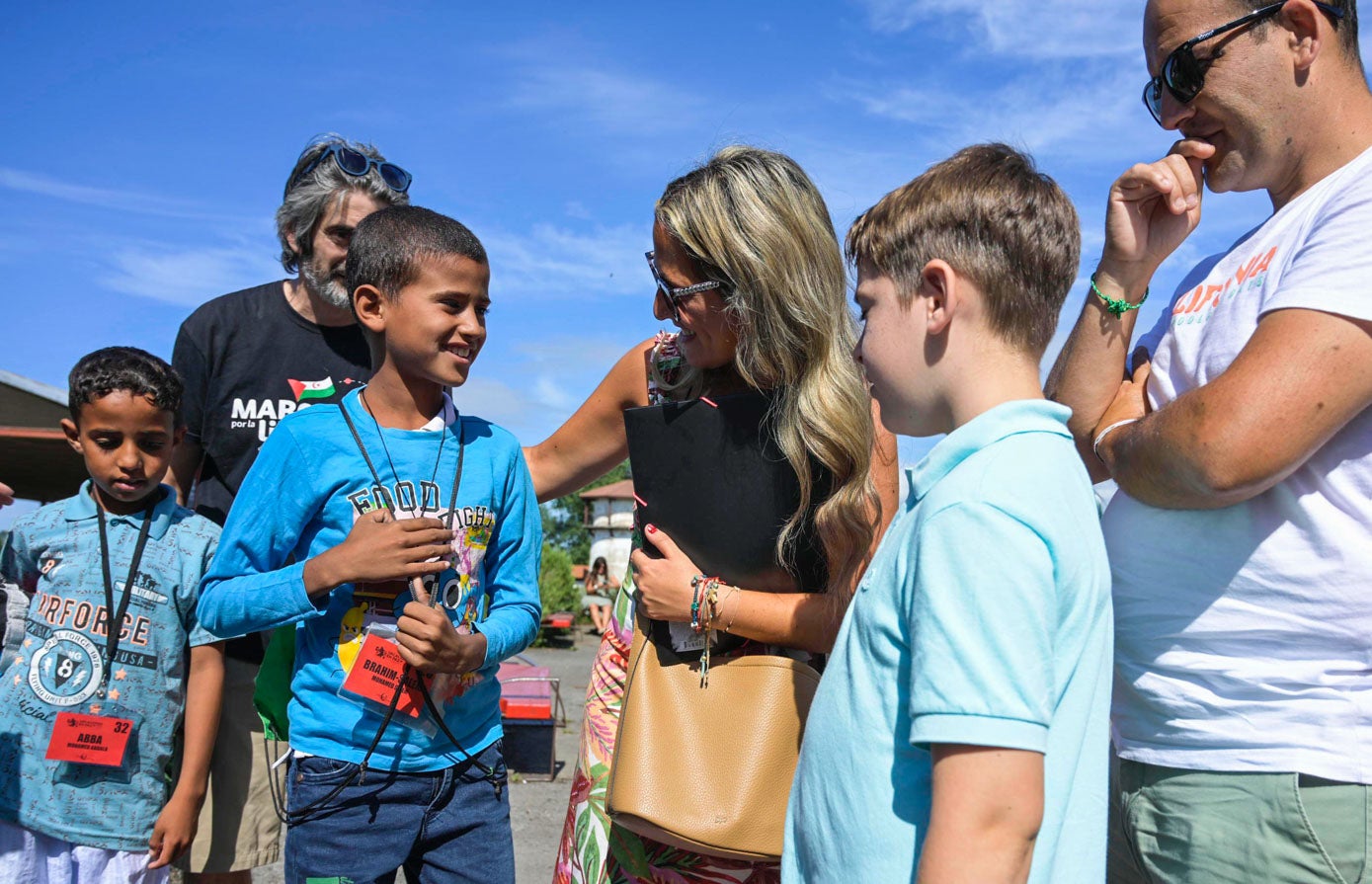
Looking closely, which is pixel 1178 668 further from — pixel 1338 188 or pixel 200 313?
pixel 200 313

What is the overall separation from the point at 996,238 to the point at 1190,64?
26.9 inches

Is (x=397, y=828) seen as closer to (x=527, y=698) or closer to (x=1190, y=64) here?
(x=1190, y=64)

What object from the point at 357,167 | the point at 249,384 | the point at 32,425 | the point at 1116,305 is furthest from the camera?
the point at 32,425

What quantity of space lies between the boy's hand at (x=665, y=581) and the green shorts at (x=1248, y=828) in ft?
3.08

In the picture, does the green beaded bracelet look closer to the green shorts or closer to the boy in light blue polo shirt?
the boy in light blue polo shirt

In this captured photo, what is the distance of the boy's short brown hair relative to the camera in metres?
1.52

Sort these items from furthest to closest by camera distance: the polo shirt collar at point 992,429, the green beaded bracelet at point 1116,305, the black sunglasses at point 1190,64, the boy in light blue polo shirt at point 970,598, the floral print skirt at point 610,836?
1. the floral print skirt at point 610,836
2. the green beaded bracelet at point 1116,305
3. the black sunglasses at point 1190,64
4. the polo shirt collar at point 992,429
5. the boy in light blue polo shirt at point 970,598

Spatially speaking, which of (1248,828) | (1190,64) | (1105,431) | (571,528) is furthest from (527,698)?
(571,528)

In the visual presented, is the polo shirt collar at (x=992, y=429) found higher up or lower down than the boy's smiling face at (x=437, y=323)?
lower down

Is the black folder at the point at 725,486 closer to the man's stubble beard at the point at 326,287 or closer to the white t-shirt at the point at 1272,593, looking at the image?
the white t-shirt at the point at 1272,593

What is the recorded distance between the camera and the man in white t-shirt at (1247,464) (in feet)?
5.14

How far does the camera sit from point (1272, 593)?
1.64 m

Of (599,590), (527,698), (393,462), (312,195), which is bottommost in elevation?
(527,698)

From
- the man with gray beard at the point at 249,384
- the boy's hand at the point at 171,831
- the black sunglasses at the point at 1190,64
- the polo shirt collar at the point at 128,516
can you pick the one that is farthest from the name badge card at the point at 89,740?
the black sunglasses at the point at 1190,64
